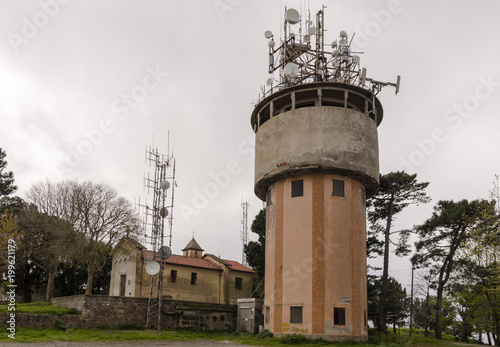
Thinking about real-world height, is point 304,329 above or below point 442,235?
below

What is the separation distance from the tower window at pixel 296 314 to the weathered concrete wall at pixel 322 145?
7.98 meters

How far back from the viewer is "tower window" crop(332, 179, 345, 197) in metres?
26.4

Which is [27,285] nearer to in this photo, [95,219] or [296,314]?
[95,219]

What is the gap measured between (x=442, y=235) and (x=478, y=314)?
7938mm

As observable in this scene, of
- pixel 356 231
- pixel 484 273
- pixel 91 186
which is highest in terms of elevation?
pixel 91 186

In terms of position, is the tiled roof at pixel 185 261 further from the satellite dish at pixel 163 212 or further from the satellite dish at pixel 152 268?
the satellite dish at pixel 152 268

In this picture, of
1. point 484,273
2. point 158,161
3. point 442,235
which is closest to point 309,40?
point 158,161

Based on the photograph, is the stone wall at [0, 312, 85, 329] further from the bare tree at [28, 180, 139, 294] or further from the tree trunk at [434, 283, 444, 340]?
the tree trunk at [434, 283, 444, 340]

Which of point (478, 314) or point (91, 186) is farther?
point (91, 186)

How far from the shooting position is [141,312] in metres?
29.9

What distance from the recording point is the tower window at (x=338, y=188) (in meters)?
26.4

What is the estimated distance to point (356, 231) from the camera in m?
26.4

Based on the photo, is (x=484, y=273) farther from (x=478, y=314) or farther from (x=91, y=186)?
(x=91, y=186)

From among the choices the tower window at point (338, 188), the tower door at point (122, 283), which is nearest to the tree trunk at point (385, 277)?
the tower window at point (338, 188)
